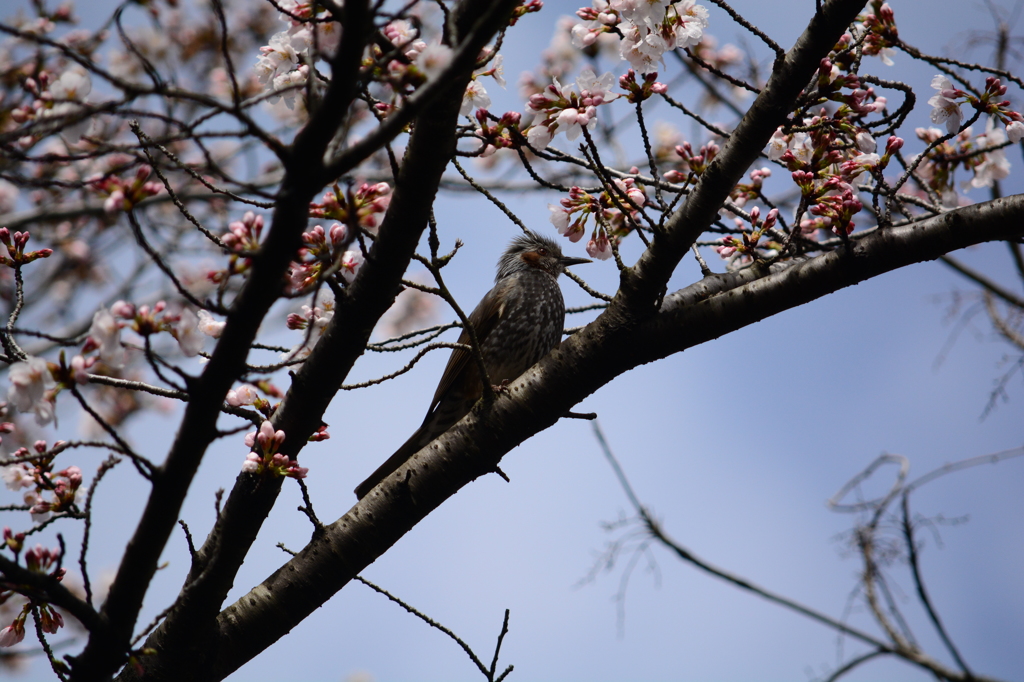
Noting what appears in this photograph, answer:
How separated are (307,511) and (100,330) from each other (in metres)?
1.12

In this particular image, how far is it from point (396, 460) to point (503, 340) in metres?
1.19

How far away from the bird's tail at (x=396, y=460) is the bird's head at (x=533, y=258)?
173 cm

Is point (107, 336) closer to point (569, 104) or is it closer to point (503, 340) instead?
point (569, 104)

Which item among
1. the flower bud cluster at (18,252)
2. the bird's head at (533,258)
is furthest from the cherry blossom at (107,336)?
the bird's head at (533,258)

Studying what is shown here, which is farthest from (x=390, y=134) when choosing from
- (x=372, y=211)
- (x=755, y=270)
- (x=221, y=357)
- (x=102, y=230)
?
(x=102, y=230)

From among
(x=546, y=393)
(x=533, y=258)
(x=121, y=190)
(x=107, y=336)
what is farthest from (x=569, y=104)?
(x=533, y=258)

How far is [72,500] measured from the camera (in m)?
2.43

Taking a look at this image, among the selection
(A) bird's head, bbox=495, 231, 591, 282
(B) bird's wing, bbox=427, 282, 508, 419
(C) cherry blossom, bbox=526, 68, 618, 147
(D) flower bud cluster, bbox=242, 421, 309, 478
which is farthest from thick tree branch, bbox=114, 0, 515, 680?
(A) bird's head, bbox=495, 231, 591, 282

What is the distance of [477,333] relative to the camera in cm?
477

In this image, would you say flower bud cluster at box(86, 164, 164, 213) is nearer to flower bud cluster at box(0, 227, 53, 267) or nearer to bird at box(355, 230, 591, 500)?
flower bud cluster at box(0, 227, 53, 267)

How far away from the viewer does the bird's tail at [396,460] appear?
3.53m

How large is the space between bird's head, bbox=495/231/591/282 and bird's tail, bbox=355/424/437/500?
68.1 inches

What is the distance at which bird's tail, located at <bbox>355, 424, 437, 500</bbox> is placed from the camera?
3527mm

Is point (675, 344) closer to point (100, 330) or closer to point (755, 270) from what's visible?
point (755, 270)
